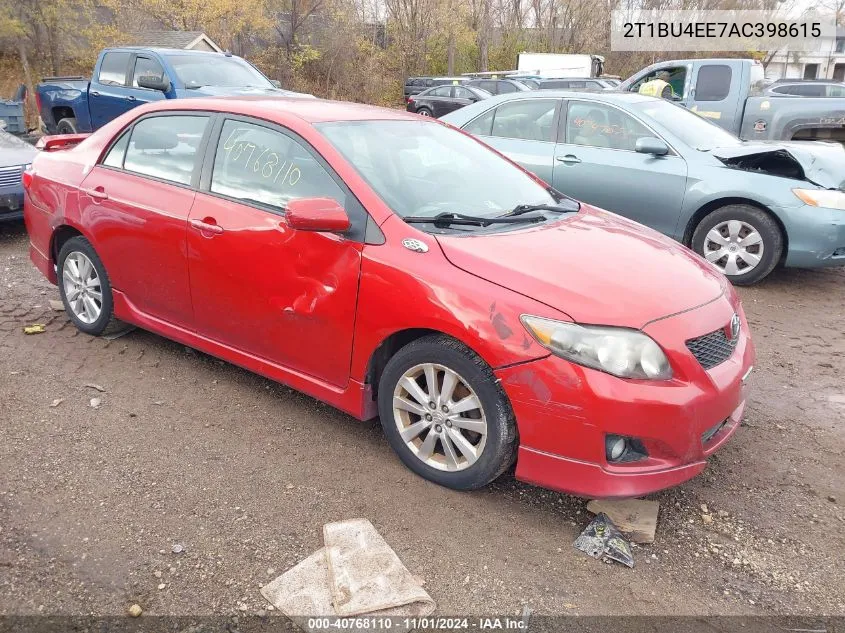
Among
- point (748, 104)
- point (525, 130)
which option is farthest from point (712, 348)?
point (748, 104)

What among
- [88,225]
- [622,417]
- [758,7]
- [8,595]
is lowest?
[8,595]

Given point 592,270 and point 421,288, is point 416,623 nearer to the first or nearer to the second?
point 421,288

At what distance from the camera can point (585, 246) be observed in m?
3.17

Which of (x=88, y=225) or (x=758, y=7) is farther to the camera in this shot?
(x=758, y=7)

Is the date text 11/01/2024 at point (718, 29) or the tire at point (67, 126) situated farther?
the date text 11/01/2024 at point (718, 29)

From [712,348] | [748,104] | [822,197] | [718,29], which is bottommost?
[712,348]

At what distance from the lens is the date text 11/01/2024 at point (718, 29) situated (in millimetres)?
31619

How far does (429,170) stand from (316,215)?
834 millimetres

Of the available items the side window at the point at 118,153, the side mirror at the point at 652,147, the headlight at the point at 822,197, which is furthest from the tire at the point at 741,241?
the side window at the point at 118,153

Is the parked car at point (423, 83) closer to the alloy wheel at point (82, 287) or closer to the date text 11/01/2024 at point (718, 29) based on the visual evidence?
the date text 11/01/2024 at point (718, 29)

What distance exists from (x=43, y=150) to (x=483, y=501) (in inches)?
161

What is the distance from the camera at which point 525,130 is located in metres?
7.10

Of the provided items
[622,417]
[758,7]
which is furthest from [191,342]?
[758,7]

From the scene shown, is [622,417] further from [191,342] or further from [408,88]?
[408,88]
